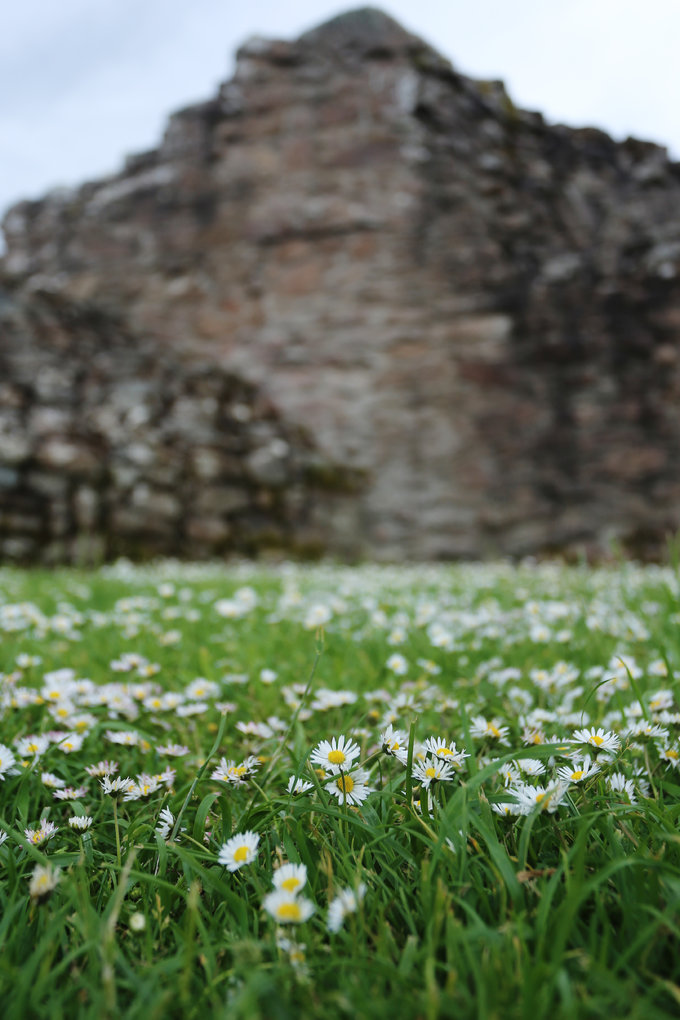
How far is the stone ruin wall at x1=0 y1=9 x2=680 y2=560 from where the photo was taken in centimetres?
909

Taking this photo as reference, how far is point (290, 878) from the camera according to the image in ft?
3.08

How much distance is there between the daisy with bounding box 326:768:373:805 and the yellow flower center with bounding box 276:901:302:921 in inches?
11.8

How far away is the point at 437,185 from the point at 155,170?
613cm

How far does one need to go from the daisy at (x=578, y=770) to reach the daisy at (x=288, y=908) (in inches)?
24.2

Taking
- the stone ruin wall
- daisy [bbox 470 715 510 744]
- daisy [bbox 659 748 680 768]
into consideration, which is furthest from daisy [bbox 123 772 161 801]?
the stone ruin wall

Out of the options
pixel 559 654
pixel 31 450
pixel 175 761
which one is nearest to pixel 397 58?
pixel 31 450

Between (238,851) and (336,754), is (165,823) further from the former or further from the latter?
(336,754)

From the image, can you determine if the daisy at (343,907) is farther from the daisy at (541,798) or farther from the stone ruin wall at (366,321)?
Result: the stone ruin wall at (366,321)

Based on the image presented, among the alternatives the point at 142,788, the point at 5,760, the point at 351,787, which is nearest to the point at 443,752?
the point at 351,787

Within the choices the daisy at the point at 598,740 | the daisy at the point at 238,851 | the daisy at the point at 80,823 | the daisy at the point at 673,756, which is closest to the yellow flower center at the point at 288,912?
the daisy at the point at 238,851

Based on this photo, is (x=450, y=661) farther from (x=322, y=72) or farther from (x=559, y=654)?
(x=322, y=72)

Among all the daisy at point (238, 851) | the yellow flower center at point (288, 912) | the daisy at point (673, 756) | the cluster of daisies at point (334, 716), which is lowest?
the cluster of daisies at point (334, 716)

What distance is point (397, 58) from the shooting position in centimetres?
1196

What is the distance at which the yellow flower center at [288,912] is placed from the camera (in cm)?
84
